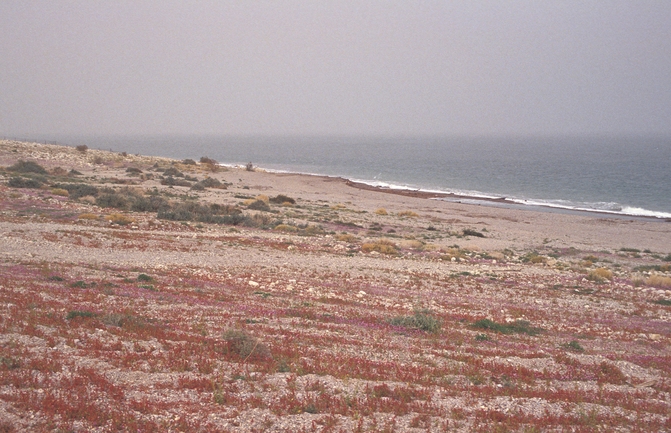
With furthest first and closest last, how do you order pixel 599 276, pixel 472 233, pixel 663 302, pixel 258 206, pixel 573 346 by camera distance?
pixel 258 206, pixel 472 233, pixel 599 276, pixel 663 302, pixel 573 346

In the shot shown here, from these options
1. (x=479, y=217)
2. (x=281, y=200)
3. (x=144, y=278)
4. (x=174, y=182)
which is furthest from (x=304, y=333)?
(x=174, y=182)

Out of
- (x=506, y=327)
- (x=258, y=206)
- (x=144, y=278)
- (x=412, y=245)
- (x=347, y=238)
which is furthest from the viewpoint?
(x=258, y=206)

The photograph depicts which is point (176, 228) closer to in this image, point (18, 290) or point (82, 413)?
point (18, 290)

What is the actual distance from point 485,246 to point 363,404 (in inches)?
1187

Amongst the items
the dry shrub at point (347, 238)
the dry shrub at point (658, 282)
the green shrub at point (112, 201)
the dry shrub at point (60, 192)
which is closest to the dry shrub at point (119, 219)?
the green shrub at point (112, 201)

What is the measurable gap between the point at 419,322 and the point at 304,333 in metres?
3.56

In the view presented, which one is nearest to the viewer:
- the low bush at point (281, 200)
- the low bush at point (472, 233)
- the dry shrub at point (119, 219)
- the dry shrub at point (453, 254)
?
the dry shrub at point (119, 219)

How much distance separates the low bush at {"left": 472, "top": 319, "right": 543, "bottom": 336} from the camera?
13.5m

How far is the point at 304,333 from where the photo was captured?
11.5 metres

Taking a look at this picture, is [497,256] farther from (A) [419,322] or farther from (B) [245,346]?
(B) [245,346]

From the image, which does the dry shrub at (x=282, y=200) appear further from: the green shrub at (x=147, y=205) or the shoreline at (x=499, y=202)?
the shoreline at (x=499, y=202)

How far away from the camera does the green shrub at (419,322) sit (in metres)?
12.9

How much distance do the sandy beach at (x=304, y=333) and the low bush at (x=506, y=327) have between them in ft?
0.21

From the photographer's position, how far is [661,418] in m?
7.54
